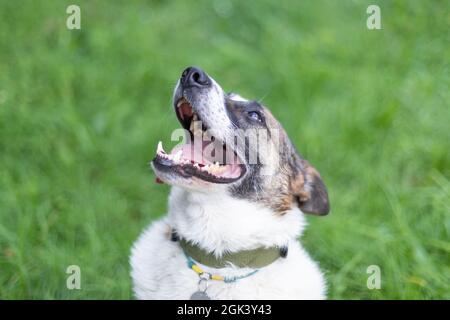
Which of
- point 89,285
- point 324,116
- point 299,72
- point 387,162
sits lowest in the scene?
point 89,285

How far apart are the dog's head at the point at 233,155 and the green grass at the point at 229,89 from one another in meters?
0.95

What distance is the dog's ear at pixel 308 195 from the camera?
338 cm

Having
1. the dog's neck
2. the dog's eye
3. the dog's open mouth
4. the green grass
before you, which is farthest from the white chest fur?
the green grass

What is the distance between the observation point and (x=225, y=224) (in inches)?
121

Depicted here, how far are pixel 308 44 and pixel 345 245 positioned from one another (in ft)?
8.18

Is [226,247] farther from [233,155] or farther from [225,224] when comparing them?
[233,155]

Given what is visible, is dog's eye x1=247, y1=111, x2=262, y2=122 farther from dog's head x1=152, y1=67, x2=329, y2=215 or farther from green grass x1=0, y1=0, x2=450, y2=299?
green grass x1=0, y1=0, x2=450, y2=299

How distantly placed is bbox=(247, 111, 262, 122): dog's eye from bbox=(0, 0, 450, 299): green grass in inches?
49.8

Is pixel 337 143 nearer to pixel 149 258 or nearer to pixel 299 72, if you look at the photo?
pixel 299 72

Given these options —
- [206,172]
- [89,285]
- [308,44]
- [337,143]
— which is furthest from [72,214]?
[308,44]

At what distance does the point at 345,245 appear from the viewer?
421cm

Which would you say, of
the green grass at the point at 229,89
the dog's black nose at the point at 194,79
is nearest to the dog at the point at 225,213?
the dog's black nose at the point at 194,79

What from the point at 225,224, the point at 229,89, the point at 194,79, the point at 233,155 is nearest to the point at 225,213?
the point at 225,224

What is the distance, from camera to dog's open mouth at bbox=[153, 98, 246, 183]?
2.89m
